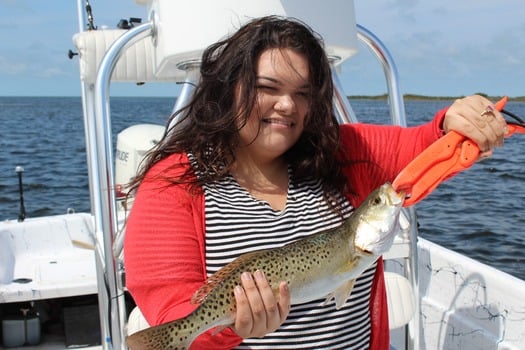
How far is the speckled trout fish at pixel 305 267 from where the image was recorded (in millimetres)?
1982

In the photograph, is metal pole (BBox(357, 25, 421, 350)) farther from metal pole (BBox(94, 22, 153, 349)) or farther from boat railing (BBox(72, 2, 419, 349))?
metal pole (BBox(94, 22, 153, 349))

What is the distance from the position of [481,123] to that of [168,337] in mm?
1276

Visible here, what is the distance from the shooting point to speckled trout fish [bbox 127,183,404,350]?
1.98 m

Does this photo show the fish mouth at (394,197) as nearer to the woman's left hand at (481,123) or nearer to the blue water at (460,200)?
the woman's left hand at (481,123)

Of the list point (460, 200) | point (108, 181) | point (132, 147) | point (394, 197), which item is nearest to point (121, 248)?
point (108, 181)

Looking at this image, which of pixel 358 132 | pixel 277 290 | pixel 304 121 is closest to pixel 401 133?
pixel 358 132

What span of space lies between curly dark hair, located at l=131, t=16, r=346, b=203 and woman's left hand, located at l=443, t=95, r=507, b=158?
50 centimetres

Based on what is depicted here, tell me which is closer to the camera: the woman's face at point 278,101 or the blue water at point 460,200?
the woman's face at point 278,101

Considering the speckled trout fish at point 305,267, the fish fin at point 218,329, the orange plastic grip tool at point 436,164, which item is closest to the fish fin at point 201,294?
the speckled trout fish at point 305,267

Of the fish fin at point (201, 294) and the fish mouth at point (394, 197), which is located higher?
the fish mouth at point (394, 197)

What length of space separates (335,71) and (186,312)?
1896mm

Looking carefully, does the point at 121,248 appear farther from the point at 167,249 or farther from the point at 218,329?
the point at 218,329

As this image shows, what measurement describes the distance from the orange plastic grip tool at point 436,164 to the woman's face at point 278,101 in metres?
0.43

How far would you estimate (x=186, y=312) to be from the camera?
2.06 m
